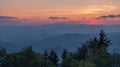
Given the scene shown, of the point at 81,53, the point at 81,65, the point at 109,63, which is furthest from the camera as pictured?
the point at 81,53

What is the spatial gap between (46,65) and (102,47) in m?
12.9

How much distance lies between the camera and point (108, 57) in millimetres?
74000

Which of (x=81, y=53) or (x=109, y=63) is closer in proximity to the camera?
(x=109, y=63)

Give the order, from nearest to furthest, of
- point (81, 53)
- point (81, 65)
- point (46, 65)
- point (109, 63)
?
point (81, 65), point (109, 63), point (46, 65), point (81, 53)

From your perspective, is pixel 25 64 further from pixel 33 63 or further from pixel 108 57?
pixel 108 57

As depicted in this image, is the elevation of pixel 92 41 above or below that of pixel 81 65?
above

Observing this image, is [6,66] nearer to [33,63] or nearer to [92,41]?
[33,63]

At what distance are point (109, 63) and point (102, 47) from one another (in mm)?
3703

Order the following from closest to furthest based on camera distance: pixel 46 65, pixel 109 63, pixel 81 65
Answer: pixel 81 65 → pixel 109 63 → pixel 46 65

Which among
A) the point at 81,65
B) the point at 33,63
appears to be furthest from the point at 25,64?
the point at 81,65

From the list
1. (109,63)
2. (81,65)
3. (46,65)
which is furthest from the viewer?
(46,65)

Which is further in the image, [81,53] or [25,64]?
[81,53]

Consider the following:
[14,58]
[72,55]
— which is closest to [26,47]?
[14,58]

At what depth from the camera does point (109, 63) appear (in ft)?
234
